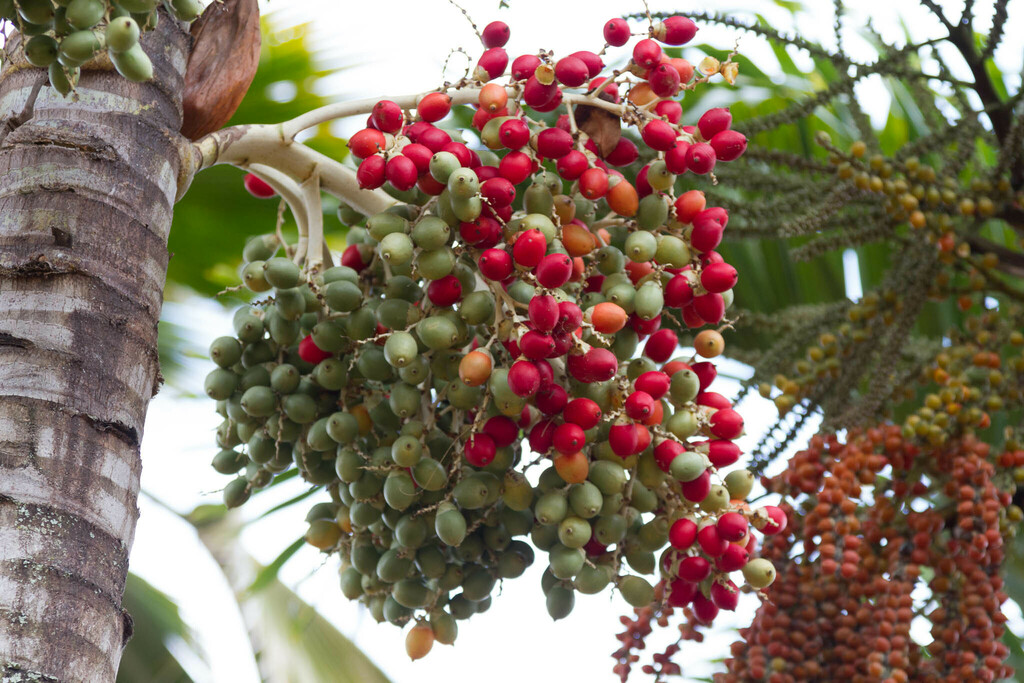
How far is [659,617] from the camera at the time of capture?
146cm

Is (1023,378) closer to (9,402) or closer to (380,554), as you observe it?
(380,554)

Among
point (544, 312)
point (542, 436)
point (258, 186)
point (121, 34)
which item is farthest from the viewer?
point (258, 186)

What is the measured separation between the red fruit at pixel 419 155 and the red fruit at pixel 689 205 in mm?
279

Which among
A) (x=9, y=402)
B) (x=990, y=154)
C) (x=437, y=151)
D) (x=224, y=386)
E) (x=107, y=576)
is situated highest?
(x=990, y=154)

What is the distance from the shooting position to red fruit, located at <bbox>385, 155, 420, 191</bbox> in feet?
3.37

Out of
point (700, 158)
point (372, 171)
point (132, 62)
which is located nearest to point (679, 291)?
point (700, 158)

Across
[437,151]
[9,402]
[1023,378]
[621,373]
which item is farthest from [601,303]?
[1023,378]

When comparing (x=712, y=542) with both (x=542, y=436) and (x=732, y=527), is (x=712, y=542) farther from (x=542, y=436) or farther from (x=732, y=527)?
(x=542, y=436)

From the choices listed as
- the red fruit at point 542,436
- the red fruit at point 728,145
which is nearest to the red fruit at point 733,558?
the red fruit at point 542,436

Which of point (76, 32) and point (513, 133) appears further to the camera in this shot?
point (513, 133)

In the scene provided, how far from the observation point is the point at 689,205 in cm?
110

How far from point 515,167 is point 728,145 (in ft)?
Answer: 0.81

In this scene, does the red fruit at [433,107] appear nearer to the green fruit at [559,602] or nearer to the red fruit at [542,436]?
the red fruit at [542,436]

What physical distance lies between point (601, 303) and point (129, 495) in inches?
19.2
